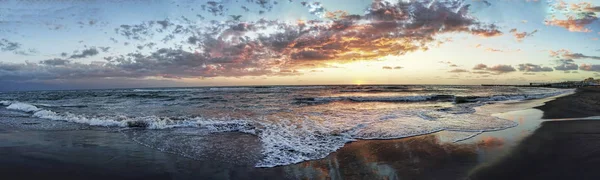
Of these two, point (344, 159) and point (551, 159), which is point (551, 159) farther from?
point (344, 159)

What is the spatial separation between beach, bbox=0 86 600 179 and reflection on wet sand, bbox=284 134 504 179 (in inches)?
0.6

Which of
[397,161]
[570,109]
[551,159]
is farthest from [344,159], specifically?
[570,109]

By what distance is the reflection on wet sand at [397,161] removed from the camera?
15.1ft

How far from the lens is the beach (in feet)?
15.4

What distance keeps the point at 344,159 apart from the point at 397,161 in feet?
3.25

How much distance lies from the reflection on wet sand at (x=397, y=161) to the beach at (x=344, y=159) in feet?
0.05

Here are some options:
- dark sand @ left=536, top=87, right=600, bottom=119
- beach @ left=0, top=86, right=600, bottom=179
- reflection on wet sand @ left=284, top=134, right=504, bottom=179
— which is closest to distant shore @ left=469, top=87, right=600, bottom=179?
beach @ left=0, top=86, right=600, bottom=179

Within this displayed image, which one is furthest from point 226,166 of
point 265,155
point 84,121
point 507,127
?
point 84,121

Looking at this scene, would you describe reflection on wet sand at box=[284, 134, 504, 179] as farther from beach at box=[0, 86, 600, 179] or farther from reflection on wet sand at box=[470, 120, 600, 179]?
reflection on wet sand at box=[470, 120, 600, 179]

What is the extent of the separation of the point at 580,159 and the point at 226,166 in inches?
258

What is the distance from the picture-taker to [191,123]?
10680 millimetres

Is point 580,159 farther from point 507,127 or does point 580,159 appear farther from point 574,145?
point 507,127

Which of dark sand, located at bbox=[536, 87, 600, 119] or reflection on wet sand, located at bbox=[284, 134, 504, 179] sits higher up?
dark sand, located at bbox=[536, 87, 600, 119]

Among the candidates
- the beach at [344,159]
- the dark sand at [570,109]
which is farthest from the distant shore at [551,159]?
the dark sand at [570,109]
